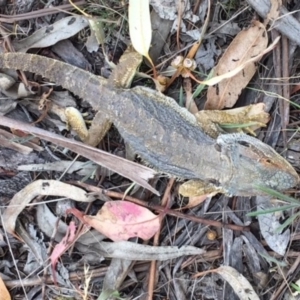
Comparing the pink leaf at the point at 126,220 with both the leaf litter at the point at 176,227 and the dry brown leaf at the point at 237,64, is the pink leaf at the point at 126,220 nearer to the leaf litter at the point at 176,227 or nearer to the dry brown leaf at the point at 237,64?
the leaf litter at the point at 176,227

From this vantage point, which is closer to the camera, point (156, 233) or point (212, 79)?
point (212, 79)

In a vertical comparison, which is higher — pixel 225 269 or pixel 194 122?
pixel 194 122

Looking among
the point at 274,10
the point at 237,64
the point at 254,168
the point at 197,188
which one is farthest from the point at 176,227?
the point at 274,10

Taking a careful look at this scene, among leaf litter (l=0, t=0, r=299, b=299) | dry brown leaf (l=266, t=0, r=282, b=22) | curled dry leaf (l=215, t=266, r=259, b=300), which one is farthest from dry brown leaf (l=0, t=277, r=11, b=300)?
dry brown leaf (l=266, t=0, r=282, b=22)

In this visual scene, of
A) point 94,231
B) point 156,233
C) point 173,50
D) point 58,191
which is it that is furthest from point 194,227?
point 173,50

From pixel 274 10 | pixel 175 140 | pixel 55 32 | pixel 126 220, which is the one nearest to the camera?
pixel 274 10

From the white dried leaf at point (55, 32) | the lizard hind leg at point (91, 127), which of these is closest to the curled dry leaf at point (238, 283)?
the lizard hind leg at point (91, 127)

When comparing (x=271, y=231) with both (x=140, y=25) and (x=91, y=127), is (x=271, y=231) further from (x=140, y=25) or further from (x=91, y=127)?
(x=140, y=25)

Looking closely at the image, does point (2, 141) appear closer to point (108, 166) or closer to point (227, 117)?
point (108, 166)
